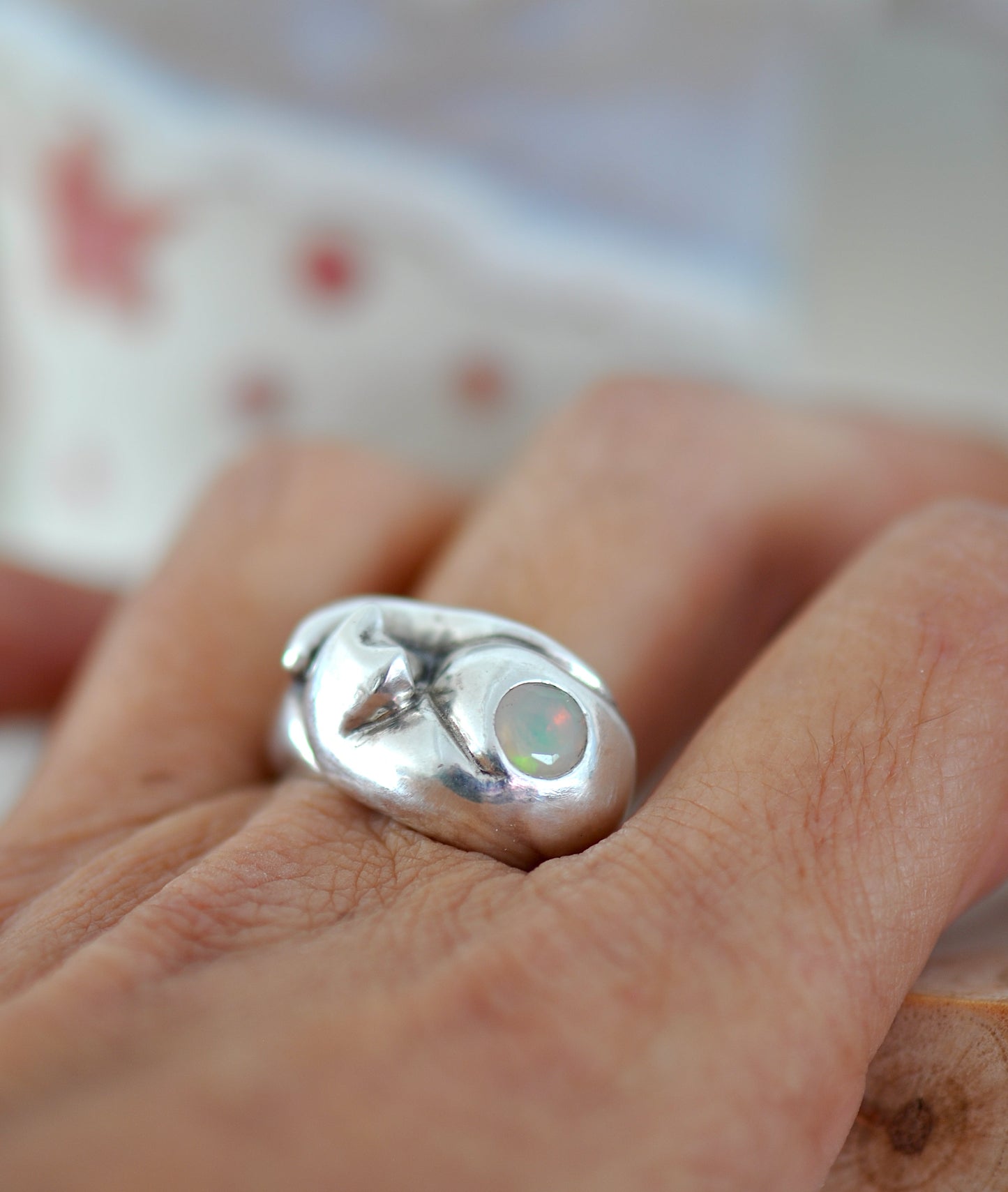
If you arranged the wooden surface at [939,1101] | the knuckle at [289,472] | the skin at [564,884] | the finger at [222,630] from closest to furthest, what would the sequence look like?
the skin at [564,884], the wooden surface at [939,1101], the finger at [222,630], the knuckle at [289,472]

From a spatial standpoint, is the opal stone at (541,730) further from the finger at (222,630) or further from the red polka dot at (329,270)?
the red polka dot at (329,270)

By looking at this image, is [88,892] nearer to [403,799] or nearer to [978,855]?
[403,799]

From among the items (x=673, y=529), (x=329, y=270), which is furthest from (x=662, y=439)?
(x=329, y=270)

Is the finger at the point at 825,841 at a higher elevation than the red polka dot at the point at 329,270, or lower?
lower

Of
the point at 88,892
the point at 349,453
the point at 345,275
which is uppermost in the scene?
the point at 345,275

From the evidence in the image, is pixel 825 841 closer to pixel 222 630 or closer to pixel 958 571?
Answer: pixel 958 571

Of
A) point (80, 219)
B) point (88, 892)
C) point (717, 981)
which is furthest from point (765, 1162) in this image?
point (80, 219)

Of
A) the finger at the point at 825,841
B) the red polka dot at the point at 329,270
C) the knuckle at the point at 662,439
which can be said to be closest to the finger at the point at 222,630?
the knuckle at the point at 662,439

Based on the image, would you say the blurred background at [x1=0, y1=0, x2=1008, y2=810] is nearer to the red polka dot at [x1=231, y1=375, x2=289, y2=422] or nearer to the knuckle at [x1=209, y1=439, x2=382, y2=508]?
the red polka dot at [x1=231, y1=375, x2=289, y2=422]
